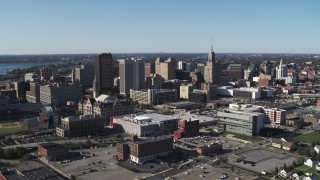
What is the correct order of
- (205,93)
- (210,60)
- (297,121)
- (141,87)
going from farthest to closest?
(210,60) < (141,87) < (205,93) < (297,121)

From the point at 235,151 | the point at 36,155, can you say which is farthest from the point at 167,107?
the point at 36,155

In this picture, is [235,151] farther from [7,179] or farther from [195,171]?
[7,179]

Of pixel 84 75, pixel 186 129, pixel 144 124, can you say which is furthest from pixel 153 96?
pixel 84 75

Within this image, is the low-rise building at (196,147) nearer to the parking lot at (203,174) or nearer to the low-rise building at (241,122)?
the parking lot at (203,174)

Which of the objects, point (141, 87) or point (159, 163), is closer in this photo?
point (159, 163)

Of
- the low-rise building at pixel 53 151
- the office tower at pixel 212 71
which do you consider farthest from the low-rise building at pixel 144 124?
the office tower at pixel 212 71

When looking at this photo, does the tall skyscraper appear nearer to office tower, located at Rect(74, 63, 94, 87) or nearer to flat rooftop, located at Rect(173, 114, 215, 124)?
office tower, located at Rect(74, 63, 94, 87)
